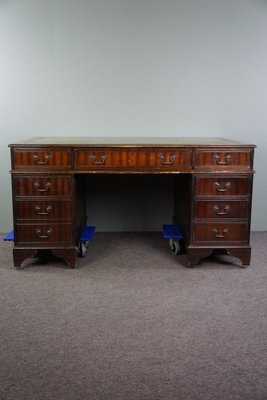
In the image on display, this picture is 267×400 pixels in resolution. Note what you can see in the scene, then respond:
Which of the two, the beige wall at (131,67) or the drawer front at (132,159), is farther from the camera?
the beige wall at (131,67)

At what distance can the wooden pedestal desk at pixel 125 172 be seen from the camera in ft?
8.39

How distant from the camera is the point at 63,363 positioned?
64.3 inches

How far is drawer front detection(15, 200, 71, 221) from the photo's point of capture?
2588 mm

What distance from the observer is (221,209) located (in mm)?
2625

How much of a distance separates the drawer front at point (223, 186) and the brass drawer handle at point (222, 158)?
0.09 metres

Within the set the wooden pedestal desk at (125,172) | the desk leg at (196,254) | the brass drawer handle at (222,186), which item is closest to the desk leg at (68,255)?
the wooden pedestal desk at (125,172)

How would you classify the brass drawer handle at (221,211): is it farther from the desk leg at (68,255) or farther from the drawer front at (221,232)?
the desk leg at (68,255)

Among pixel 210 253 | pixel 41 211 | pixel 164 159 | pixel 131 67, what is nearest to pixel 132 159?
pixel 164 159

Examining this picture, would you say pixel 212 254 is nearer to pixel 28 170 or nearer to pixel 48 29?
pixel 28 170

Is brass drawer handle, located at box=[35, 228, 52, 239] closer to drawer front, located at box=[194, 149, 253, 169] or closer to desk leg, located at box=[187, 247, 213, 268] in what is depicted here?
desk leg, located at box=[187, 247, 213, 268]

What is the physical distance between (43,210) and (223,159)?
1.10 meters

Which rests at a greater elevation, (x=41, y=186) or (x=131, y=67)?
(x=131, y=67)

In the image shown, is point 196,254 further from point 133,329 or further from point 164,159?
point 133,329

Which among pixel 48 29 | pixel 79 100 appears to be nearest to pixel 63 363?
pixel 79 100
